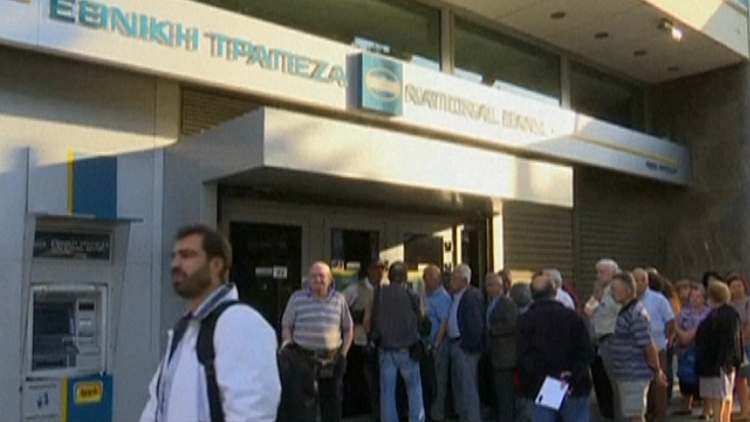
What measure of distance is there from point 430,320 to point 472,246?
86.9 inches

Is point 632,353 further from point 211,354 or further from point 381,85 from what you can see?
point 211,354

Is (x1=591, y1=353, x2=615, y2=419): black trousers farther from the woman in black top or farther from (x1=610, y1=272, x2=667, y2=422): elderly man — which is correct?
(x1=610, y1=272, x2=667, y2=422): elderly man

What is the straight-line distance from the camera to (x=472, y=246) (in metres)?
10.2

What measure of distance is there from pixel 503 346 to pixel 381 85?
288 centimetres

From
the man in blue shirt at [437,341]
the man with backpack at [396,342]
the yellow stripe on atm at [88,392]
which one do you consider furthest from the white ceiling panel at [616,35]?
the yellow stripe on atm at [88,392]

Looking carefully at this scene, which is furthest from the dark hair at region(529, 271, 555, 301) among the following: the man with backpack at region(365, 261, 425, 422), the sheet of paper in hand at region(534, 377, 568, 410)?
the man with backpack at region(365, 261, 425, 422)

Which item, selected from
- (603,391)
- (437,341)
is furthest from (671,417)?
(437,341)

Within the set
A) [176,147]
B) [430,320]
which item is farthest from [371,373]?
[176,147]

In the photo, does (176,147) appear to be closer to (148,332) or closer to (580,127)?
(148,332)

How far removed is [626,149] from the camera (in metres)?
Answer: 12.6

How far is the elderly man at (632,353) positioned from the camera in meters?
6.21

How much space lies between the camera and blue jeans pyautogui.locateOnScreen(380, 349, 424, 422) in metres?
7.68

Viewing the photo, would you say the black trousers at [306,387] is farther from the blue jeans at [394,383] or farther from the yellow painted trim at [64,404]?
the yellow painted trim at [64,404]

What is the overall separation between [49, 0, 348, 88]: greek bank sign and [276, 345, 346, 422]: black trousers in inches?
102
